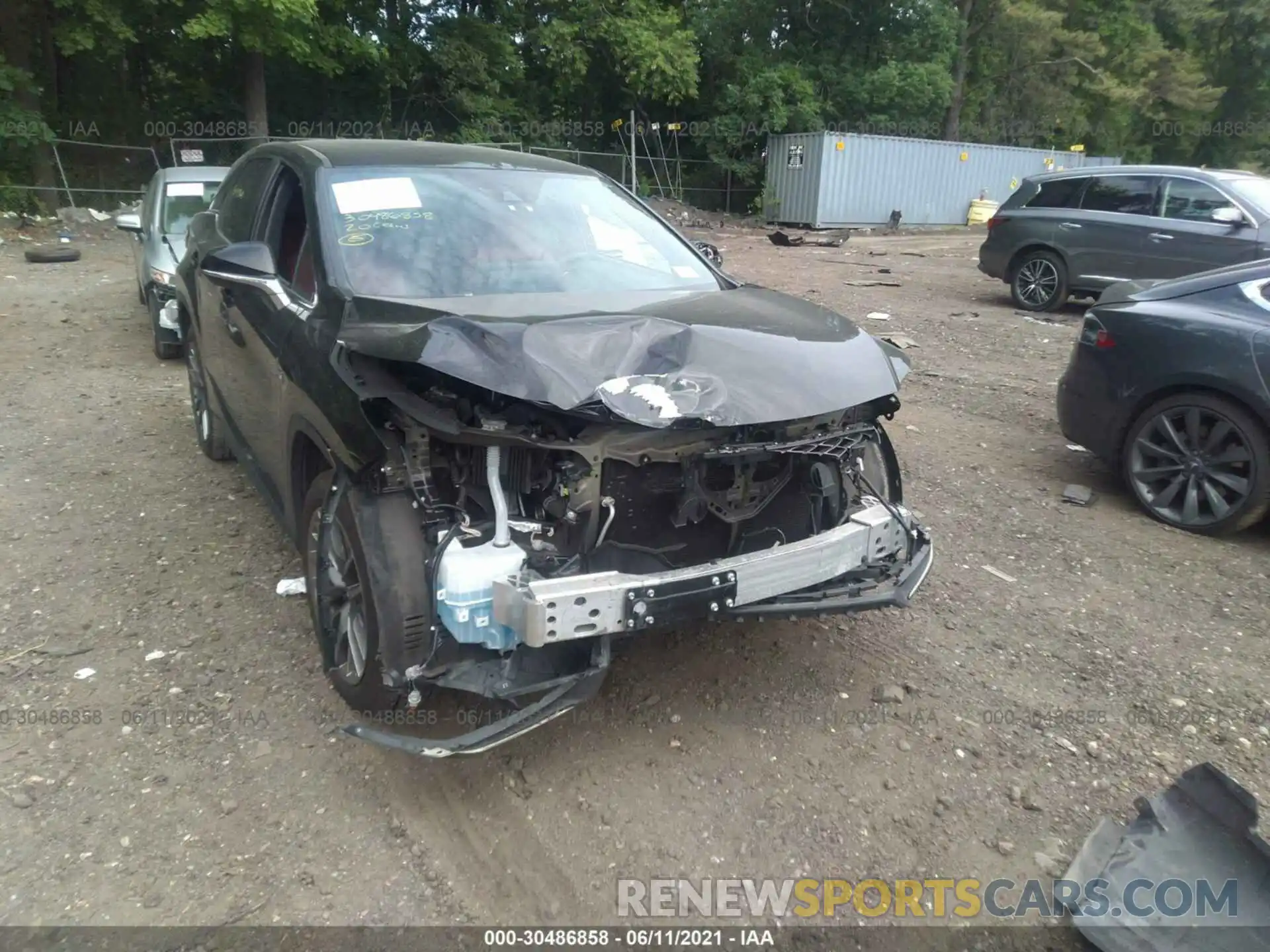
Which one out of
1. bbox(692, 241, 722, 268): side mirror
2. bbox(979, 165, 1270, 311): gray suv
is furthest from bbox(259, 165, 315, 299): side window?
bbox(979, 165, 1270, 311): gray suv

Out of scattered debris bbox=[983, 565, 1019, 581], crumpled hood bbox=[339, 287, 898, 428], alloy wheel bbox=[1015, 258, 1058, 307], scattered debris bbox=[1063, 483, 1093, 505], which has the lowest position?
scattered debris bbox=[983, 565, 1019, 581]

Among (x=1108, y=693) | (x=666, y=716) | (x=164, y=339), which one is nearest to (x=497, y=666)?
(x=666, y=716)

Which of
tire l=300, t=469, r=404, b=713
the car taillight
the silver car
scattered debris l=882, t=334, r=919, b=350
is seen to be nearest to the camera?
tire l=300, t=469, r=404, b=713

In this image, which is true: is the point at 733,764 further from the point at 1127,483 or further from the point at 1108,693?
the point at 1127,483

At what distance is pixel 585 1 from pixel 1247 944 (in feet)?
89.2

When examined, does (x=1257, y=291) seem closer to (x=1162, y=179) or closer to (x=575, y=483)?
(x=575, y=483)

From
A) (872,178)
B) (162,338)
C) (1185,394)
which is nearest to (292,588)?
(1185,394)

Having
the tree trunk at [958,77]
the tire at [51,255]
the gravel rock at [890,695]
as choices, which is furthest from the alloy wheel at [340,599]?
the tree trunk at [958,77]

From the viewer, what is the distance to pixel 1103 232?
10758mm

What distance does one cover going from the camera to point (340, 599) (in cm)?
323

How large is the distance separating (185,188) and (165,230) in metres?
0.71

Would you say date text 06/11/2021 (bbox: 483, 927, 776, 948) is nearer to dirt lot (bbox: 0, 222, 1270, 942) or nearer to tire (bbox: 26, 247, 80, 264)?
dirt lot (bbox: 0, 222, 1270, 942)

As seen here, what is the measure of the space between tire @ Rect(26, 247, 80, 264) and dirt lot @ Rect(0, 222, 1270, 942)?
11.3 metres

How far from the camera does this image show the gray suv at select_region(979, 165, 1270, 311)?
382 inches
